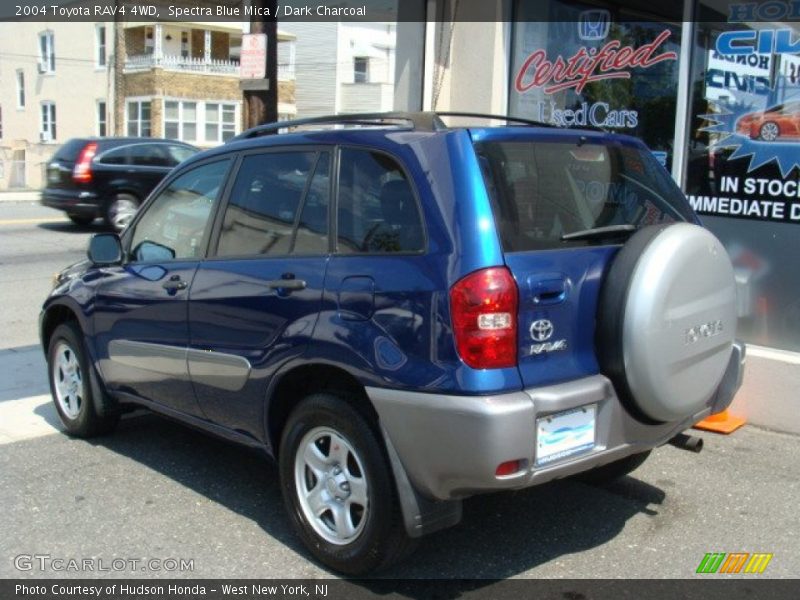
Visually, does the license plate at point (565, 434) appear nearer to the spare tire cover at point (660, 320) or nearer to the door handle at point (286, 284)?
the spare tire cover at point (660, 320)

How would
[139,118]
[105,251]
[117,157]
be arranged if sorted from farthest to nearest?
[139,118] < [117,157] < [105,251]

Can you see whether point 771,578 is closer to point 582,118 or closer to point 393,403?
point 393,403

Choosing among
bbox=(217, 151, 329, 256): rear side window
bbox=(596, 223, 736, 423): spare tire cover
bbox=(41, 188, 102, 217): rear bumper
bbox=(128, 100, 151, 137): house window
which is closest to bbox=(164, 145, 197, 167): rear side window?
bbox=(41, 188, 102, 217): rear bumper

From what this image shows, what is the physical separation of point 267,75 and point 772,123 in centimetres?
460

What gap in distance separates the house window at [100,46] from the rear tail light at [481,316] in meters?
40.4

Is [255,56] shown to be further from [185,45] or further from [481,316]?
[185,45]

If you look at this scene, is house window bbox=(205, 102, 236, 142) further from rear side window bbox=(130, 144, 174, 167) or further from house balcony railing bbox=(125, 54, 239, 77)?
rear side window bbox=(130, 144, 174, 167)

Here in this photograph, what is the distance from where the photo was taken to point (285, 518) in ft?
14.3

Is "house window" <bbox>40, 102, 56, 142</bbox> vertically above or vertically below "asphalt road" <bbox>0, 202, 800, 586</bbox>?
above

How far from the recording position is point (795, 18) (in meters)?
6.14

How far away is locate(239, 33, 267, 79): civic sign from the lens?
8258 mm

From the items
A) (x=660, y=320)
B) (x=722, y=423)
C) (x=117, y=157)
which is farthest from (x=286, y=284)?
(x=117, y=157)

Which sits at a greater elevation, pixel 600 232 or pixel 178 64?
pixel 178 64

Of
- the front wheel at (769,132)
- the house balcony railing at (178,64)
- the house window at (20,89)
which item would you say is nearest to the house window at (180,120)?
the house balcony railing at (178,64)
